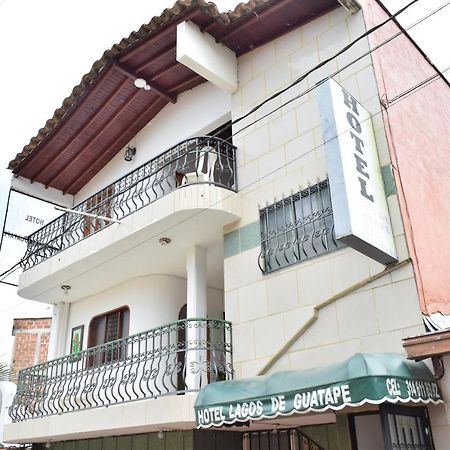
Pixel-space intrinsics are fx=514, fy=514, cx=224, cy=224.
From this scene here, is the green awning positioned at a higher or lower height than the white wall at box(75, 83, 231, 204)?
lower

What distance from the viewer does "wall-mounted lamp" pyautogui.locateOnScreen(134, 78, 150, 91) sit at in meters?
10.9

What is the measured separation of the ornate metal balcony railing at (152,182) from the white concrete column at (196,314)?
4.47 feet

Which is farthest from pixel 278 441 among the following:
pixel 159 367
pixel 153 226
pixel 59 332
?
pixel 59 332

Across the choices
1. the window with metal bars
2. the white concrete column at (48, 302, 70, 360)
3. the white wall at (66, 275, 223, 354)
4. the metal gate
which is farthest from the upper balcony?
the metal gate

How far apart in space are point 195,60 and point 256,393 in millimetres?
5760

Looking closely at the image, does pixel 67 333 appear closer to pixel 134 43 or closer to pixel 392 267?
pixel 134 43

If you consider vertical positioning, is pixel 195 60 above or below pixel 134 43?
below

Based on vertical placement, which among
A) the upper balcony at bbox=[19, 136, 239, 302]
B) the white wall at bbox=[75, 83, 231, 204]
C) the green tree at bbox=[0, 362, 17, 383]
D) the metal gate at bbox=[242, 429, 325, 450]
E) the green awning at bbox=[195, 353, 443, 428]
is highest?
the white wall at bbox=[75, 83, 231, 204]

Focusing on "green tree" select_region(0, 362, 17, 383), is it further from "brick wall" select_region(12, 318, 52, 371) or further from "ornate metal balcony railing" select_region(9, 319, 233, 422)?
"brick wall" select_region(12, 318, 52, 371)

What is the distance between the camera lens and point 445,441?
559 cm

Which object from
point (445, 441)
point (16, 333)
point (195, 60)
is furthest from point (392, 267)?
point (16, 333)

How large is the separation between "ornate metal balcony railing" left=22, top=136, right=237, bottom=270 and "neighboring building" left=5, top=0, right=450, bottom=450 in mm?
72

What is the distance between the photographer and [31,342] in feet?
60.3

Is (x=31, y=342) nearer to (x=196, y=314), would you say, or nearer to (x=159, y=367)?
(x=159, y=367)
